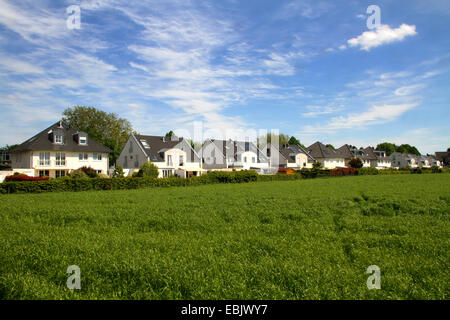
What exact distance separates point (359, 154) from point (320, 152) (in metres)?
21.9

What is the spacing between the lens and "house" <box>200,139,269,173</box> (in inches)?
2322

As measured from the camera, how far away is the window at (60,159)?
4425 cm

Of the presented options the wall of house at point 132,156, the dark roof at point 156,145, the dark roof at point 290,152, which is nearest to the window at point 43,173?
the wall of house at point 132,156

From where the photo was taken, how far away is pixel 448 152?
14800cm

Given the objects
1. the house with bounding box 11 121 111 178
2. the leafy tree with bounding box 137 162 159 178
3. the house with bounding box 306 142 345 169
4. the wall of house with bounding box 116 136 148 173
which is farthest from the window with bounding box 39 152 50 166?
the house with bounding box 306 142 345 169

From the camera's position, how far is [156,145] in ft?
177

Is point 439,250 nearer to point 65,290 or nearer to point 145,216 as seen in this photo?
point 65,290

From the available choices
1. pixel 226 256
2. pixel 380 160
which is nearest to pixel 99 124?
pixel 226 256

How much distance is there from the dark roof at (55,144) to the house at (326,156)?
2375 inches

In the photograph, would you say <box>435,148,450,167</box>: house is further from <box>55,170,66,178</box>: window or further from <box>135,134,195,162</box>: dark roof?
<box>55,170,66,178</box>: window

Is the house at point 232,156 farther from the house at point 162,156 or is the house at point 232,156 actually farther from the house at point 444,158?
the house at point 444,158

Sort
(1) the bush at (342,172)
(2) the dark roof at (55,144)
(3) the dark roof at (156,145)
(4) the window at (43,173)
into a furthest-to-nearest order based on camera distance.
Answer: (1) the bush at (342,172) < (3) the dark roof at (156,145) < (2) the dark roof at (55,144) < (4) the window at (43,173)
